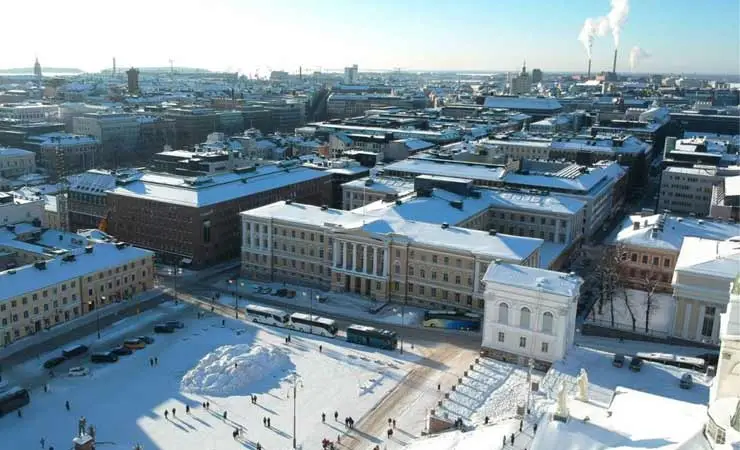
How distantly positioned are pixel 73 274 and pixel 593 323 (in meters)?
58.9

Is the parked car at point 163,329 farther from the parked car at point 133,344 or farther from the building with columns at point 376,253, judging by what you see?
the building with columns at point 376,253

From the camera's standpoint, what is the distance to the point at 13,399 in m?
58.5

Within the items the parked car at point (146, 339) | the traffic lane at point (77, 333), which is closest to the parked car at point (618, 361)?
the parked car at point (146, 339)

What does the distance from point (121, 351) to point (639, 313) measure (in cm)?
5817

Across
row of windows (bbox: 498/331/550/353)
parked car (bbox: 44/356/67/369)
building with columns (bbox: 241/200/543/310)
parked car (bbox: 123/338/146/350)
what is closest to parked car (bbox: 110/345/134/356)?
parked car (bbox: 123/338/146/350)

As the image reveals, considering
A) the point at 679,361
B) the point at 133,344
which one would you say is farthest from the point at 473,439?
Answer: the point at 133,344

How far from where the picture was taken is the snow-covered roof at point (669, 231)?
91.1 meters

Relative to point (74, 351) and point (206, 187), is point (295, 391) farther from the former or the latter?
point (206, 187)

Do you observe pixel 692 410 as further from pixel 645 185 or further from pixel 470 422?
pixel 645 185

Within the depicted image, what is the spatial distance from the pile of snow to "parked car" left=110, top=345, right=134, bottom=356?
828 cm

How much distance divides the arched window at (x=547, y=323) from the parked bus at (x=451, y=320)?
41.5 feet

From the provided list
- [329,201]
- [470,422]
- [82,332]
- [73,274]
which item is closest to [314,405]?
[470,422]

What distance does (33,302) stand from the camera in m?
75.3

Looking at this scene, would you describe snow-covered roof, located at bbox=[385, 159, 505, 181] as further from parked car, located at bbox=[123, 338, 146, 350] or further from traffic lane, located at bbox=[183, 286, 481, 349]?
parked car, located at bbox=[123, 338, 146, 350]
